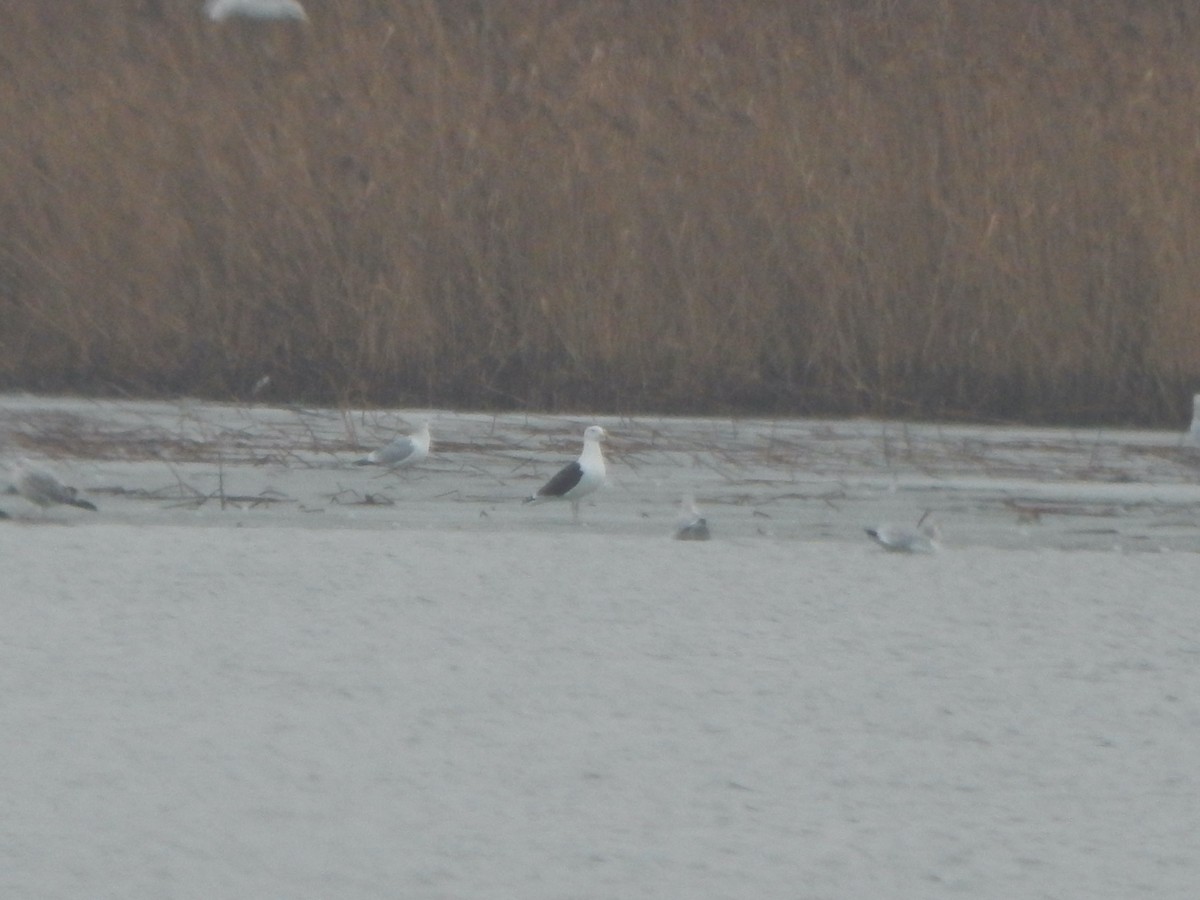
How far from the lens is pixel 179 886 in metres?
2.90

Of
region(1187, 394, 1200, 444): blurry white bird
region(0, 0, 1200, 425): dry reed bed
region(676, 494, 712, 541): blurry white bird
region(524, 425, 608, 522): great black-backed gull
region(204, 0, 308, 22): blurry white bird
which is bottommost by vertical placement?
region(676, 494, 712, 541): blurry white bird

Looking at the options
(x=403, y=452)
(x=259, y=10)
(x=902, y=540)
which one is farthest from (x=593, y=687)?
(x=259, y=10)

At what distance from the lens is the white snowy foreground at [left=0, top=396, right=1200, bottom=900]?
3.08m

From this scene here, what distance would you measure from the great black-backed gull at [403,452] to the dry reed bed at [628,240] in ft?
6.39

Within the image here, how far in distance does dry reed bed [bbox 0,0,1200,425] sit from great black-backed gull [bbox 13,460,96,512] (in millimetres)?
2901

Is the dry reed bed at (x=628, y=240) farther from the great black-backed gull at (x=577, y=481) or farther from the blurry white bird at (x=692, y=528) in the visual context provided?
the blurry white bird at (x=692, y=528)

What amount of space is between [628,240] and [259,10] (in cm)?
260

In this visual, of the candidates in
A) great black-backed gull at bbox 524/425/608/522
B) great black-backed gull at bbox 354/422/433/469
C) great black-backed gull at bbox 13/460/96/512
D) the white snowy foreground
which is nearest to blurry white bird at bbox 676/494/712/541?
the white snowy foreground

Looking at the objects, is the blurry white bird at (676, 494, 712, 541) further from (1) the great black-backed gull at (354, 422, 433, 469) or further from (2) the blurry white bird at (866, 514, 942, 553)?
(1) the great black-backed gull at (354, 422, 433, 469)

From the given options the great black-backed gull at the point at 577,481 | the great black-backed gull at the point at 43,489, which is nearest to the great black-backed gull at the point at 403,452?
the great black-backed gull at the point at 577,481

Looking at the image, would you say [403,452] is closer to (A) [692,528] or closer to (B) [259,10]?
(A) [692,528]

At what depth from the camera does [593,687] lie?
13.4 feet

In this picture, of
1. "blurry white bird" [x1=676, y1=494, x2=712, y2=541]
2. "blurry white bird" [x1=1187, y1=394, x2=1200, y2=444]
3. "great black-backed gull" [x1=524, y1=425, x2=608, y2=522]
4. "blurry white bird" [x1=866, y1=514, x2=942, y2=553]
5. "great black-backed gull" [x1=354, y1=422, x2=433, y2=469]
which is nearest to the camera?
"blurry white bird" [x1=866, y1=514, x2=942, y2=553]

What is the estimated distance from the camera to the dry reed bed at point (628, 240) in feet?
28.8
